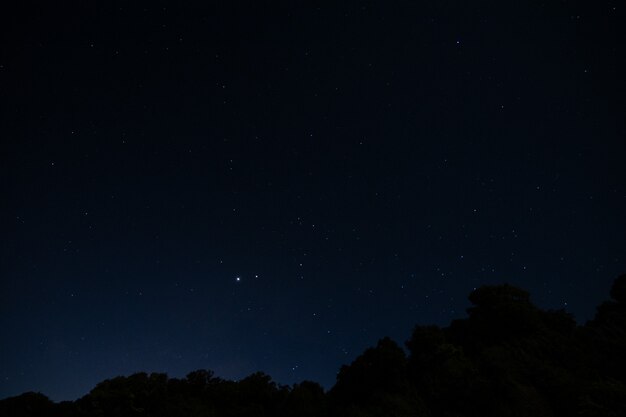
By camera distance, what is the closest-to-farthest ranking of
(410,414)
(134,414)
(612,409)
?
(612,409)
(410,414)
(134,414)

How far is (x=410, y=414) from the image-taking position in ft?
46.1

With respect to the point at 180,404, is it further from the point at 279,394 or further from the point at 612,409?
the point at 612,409

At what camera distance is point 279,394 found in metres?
22.9

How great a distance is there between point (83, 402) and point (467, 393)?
18710 mm

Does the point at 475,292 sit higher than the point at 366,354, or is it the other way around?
the point at 475,292

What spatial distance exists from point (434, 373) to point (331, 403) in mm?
5346

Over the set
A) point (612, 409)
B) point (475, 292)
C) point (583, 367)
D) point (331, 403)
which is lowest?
point (612, 409)

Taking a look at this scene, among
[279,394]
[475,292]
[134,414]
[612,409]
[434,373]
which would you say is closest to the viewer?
[612,409]

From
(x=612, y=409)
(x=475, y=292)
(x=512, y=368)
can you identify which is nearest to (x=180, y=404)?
(x=512, y=368)

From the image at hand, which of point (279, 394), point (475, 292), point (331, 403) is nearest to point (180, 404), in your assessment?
point (279, 394)

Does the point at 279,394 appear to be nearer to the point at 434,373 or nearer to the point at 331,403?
the point at 331,403

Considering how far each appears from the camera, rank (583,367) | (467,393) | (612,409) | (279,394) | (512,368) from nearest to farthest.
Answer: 1. (612,409)
2. (583,367)
3. (512,368)
4. (467,393)
5. (279,394)

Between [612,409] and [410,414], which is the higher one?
[410,414]

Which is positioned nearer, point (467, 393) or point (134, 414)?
point (467, 393)
